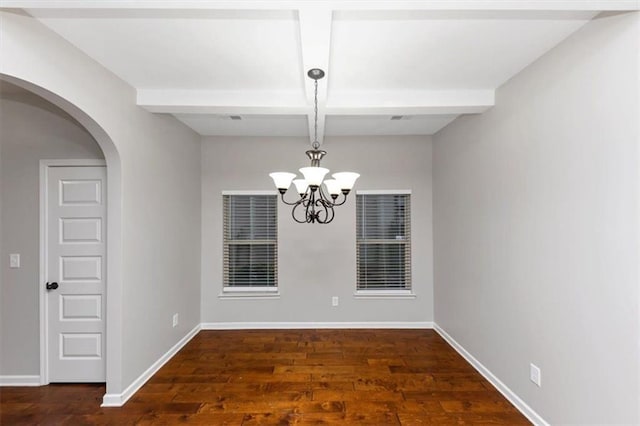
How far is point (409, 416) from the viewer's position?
2.45 m

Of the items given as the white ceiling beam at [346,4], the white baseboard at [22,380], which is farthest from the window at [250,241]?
the white ceiling beam at [346,4]

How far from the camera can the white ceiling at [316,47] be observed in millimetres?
1670

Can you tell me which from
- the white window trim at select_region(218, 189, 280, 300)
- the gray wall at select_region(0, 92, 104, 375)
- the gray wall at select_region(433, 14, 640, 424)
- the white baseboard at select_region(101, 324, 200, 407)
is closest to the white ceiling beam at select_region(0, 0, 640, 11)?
the gray wall at select_region(433, 14, 640, 424)

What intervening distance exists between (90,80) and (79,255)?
5.13 ft

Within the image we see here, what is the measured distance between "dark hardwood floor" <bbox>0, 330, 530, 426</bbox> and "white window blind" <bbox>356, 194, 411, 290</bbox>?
1011 mm

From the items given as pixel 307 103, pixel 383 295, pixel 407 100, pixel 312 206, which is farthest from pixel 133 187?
pixel 383 295

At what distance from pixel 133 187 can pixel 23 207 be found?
3.47 feet

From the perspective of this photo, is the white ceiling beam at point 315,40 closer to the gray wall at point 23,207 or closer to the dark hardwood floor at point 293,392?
the gray wall at point 23,207

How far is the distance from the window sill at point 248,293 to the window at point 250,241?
0.05m

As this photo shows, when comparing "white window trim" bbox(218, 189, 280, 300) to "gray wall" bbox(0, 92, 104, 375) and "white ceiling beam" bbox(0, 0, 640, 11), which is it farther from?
"white ceiling beam" bbox(0, 0, 640, 11)

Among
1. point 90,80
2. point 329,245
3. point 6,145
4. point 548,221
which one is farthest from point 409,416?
point 6,145

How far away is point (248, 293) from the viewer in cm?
447

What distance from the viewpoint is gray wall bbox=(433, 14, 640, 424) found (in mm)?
1695

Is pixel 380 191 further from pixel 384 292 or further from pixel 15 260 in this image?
pixel 15 260
